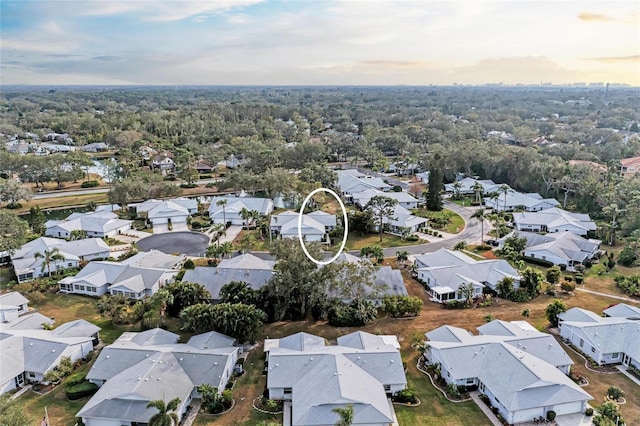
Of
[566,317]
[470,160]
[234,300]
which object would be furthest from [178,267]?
[470,160]

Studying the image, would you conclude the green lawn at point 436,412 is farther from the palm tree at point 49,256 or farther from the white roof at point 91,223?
the white roof at point 91,223

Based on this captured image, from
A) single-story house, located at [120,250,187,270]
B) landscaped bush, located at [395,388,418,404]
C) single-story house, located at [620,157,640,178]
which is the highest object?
single-story house, located at [620,157,640,178]

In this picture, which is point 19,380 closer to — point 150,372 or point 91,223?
point 150,372

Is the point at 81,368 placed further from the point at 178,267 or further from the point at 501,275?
the point at 501,275

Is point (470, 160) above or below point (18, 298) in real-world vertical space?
above

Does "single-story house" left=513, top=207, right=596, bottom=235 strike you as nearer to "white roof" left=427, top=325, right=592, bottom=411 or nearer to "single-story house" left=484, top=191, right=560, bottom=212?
"single-story house" left=484, top=191, right=560, bottom=212

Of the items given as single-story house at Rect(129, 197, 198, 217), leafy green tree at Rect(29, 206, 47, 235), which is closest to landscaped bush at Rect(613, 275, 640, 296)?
single-story house at Rect(129, 197, 198, 217)
